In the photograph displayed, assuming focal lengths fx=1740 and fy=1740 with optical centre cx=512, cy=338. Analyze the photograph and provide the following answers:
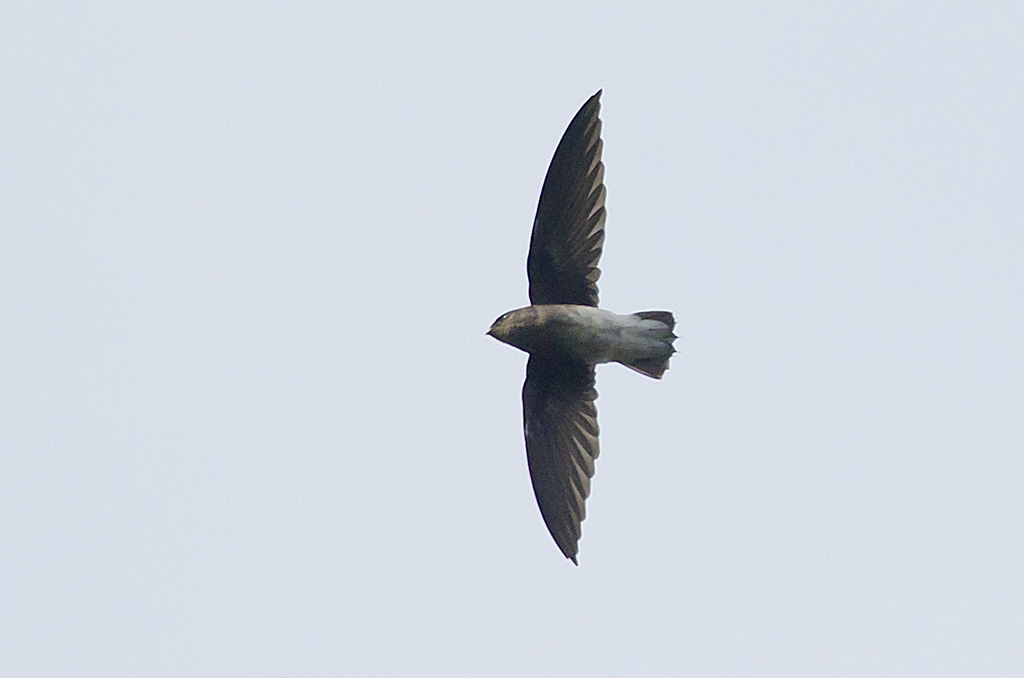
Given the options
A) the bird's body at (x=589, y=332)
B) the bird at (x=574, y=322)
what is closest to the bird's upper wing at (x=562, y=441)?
the bird at (x=574, y=322)

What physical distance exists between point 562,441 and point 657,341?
112 cm

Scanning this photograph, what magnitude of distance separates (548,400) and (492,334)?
2.49ft

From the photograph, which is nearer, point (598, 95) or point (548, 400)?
point (598, 95)

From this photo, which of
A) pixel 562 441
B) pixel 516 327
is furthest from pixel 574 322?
pixel 562 441

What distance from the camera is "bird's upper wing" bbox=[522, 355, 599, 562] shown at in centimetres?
1276

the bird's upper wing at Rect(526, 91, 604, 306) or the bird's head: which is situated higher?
the bird's upper wing at Rect(526, 91, 604, 306)

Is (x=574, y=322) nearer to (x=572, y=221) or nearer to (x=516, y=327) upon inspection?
(x=516, y=327)

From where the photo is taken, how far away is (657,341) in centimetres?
1234

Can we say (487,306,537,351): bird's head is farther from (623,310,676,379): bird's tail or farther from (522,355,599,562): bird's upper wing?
(623,310,676,379): bird's tail

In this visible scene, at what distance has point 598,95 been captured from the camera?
12.1 meters

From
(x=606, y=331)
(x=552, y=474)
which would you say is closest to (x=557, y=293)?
(x=606, y=331)

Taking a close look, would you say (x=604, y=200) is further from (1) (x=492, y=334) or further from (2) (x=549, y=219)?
(1) (x=492, y=334)

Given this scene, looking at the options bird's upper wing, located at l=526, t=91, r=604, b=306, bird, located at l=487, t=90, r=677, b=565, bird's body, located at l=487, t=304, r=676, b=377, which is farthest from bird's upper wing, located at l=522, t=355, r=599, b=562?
bird's upper wing, located at l=526, t=91, r=604, b=306

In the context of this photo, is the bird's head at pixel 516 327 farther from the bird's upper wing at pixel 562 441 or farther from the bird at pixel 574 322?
the bird's upper wing at pixel 562 441
